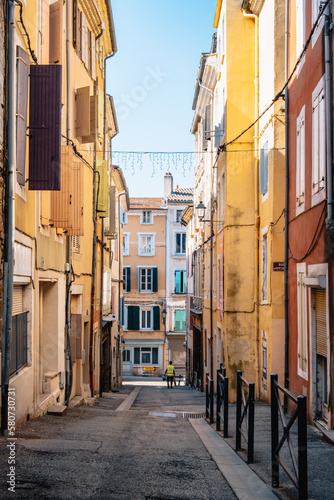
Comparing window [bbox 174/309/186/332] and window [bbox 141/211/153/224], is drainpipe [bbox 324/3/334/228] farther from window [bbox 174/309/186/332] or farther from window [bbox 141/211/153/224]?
window [bbox 141/211/153/224]

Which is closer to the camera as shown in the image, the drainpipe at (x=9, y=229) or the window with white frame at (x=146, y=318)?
the drainpipe at (x=9, y=229)

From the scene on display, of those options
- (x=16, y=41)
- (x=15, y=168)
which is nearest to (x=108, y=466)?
(x=15, y=168)

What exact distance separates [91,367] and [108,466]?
12262mm

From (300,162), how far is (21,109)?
5144mm

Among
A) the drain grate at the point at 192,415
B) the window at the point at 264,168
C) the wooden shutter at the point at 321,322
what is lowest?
the drain grate at the point at 192,415

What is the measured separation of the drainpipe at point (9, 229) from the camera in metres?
7.88

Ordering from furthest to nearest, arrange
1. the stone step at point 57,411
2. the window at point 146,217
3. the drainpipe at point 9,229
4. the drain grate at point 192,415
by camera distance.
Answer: the window at point 146,217 → the drain grate at point 192,415 → the stone step at point 57,411 → the drainpipe at point 9,229

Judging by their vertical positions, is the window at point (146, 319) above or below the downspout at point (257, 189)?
below

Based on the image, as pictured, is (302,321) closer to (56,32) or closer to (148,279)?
(56,32)

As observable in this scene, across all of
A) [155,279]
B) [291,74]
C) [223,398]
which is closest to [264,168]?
[291,74]

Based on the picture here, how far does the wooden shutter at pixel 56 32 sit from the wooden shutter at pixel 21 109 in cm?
340

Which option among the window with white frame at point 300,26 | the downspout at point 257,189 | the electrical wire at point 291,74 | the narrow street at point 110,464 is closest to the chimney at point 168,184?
the electrical wire at point 291,74

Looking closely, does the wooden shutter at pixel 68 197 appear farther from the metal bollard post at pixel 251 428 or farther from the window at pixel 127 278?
the window at pixel 127 278

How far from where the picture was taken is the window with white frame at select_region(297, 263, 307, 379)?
10.9 metres
